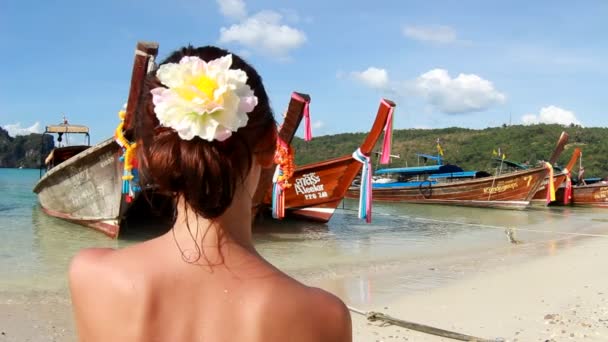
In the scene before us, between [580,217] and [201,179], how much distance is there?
2089 centimetres

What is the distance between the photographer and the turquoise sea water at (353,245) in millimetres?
7324

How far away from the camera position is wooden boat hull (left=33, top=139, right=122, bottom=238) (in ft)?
33.3

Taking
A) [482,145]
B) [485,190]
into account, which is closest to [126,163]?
[485,190]

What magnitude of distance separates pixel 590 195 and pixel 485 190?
573 centimetres

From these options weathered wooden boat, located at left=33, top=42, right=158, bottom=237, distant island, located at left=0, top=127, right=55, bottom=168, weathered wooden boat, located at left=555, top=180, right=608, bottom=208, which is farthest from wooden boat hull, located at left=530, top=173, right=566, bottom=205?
distant island, located at left=0, top=127, right=55, bottom=168

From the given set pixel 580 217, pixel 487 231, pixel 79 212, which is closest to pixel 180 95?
pixel 79 212

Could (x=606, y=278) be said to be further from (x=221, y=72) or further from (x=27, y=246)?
(x=27, y=246)

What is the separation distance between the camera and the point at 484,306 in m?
5.64

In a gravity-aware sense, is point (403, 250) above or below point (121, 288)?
below

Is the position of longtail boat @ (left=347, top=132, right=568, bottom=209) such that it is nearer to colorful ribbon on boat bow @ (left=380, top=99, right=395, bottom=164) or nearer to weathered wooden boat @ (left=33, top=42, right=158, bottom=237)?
colorful ribbon on boat bow @ (left=380, top=99, right=395, bottom=164)

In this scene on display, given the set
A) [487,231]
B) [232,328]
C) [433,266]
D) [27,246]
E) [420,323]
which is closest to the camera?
[232,328]

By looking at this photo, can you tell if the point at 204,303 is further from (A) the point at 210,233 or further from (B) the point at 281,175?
(B) the point at 281,175

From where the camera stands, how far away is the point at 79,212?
11453 millimetres

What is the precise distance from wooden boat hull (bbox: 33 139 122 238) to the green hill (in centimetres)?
3917
